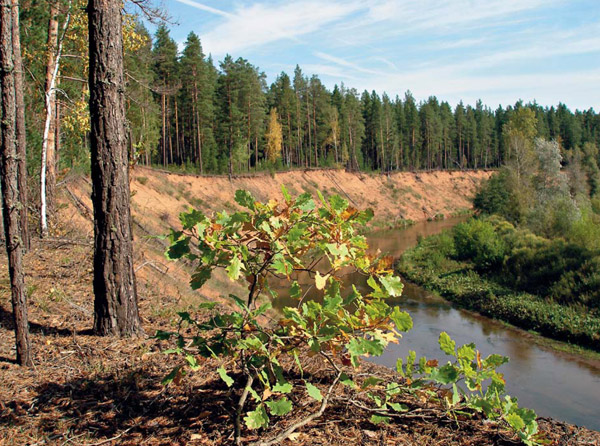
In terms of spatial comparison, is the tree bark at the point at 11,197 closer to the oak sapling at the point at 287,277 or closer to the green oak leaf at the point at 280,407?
the oak sapling at the point at 287,277

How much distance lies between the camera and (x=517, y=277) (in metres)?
22.4

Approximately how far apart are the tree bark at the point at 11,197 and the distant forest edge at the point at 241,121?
3.25 m

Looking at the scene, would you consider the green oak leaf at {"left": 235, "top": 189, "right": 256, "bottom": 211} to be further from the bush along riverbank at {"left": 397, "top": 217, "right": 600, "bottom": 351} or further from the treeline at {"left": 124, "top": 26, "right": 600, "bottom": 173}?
the bush along riverbank at {"left": 397, "top": 217, "right": 600, "bottom": 351}

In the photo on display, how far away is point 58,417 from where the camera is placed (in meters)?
3.78

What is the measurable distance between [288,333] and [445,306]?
18847mm

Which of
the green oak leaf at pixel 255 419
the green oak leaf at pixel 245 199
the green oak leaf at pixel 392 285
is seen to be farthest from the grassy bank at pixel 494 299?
the green oak leaf at pixel 245 199

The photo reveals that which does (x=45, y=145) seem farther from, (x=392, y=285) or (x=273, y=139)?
(x=273, y=139)

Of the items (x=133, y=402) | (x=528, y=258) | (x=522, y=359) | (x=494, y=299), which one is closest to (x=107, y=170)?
(x=133, y=402)

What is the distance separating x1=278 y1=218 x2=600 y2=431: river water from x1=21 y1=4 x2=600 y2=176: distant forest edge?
960cm

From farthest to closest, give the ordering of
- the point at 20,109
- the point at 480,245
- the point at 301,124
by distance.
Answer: the point at 301,124
the point at 480,245
the point at 20,109

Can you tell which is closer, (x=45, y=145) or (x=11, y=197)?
(x=11, y=197)

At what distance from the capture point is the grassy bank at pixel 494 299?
53.9 feet

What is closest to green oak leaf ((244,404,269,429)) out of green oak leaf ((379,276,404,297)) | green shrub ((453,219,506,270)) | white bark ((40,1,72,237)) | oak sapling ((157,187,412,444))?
oak sapling ((157,187,412,444))

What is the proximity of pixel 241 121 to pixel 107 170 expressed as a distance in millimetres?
38619
